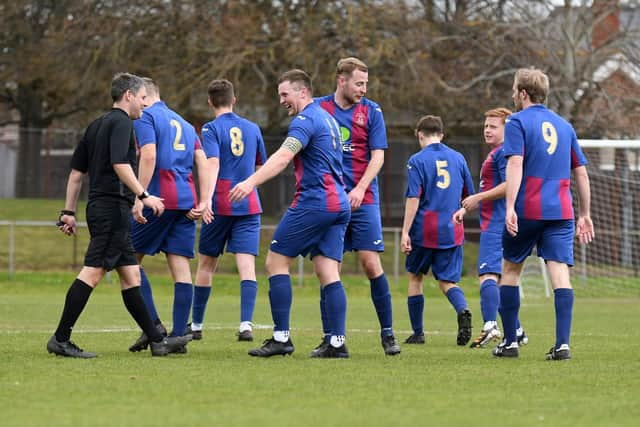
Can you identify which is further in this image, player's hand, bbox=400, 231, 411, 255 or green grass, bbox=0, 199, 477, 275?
green grass, bbox=0, 199, 477, 275

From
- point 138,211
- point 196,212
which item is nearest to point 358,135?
point 196,212

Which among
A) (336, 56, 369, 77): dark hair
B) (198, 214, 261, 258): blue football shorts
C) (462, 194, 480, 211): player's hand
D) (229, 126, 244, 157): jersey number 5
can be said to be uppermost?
(336, 56, 369, 77): dark hair

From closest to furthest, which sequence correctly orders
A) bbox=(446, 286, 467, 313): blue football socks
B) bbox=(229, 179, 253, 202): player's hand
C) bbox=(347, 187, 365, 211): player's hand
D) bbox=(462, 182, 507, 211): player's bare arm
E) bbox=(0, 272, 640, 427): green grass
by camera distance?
bbox=(0, 272, 640, 427): green grass → bbox=(229, 179, 253, 202): player's hand → bbox=(347, 187, 365, 211): player's hand → bbox=(462, 182, 507, 211): player's bare arm → bbox=(446, 286, 467, 313): blue football socks

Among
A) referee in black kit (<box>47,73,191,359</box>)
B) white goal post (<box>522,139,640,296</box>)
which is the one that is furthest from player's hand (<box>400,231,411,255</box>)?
white goal post (<box>522,139,640,296</box>)

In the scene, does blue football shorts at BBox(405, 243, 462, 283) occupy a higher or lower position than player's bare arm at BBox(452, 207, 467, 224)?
lower

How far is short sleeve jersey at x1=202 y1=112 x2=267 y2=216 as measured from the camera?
11078mm

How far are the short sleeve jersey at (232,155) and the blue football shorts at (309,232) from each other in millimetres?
2471

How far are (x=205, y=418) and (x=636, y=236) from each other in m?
19.1

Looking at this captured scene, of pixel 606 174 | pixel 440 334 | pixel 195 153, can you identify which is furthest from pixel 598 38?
pixel 195 153

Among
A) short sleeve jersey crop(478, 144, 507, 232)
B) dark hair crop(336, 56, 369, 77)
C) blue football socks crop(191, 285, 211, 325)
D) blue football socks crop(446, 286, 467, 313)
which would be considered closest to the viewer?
dark hair crop(336, 56, 369, 77)

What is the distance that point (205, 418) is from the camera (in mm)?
5723

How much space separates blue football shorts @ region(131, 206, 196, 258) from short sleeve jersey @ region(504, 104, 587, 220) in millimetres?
2496

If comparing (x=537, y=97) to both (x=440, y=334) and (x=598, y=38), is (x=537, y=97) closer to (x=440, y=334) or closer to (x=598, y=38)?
(x=440, y=334)

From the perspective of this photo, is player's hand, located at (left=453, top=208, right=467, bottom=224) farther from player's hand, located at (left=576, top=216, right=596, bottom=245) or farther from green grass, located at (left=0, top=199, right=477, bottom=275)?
green grass, located at (left=0, top=199, right=477, bottom=275)
